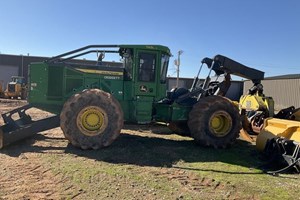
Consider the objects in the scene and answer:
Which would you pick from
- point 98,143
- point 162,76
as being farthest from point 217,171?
point 162,76

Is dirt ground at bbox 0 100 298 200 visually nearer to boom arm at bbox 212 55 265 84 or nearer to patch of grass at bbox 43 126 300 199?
patch of grass at bbox 43 126 300 199

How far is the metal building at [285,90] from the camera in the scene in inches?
1451

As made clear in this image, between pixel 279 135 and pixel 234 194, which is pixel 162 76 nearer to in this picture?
pixel 279 135

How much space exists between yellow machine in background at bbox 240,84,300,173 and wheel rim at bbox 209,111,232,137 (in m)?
0.96

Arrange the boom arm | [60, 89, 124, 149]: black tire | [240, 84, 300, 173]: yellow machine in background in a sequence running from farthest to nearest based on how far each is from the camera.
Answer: the boom arm → [60, 89, 124, 149]: black tire → [240, 84, 300, 173]: yellow machine in background

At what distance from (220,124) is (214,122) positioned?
23 centimetres

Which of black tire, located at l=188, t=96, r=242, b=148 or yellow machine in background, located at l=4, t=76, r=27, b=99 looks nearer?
black tire, located at l=188, t=96, r=242, b=148

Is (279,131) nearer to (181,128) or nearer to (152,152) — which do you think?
(152,152)

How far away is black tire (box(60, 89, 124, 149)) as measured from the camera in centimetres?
873

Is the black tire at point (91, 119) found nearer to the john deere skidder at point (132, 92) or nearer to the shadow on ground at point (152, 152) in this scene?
the shadow on ground at point (152, 152)

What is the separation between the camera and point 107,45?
Result: 986 cm

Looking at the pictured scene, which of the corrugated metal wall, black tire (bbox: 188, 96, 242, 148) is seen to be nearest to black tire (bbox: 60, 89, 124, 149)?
black tire (bbox: 188, 96, 242, 148)

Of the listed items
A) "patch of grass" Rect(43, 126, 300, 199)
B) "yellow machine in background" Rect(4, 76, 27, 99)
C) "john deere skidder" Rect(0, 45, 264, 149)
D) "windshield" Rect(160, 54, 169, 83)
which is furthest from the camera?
"yellow machine in background" Rect(4, 76, 27, 99)

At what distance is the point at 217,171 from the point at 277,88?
37203 mm
